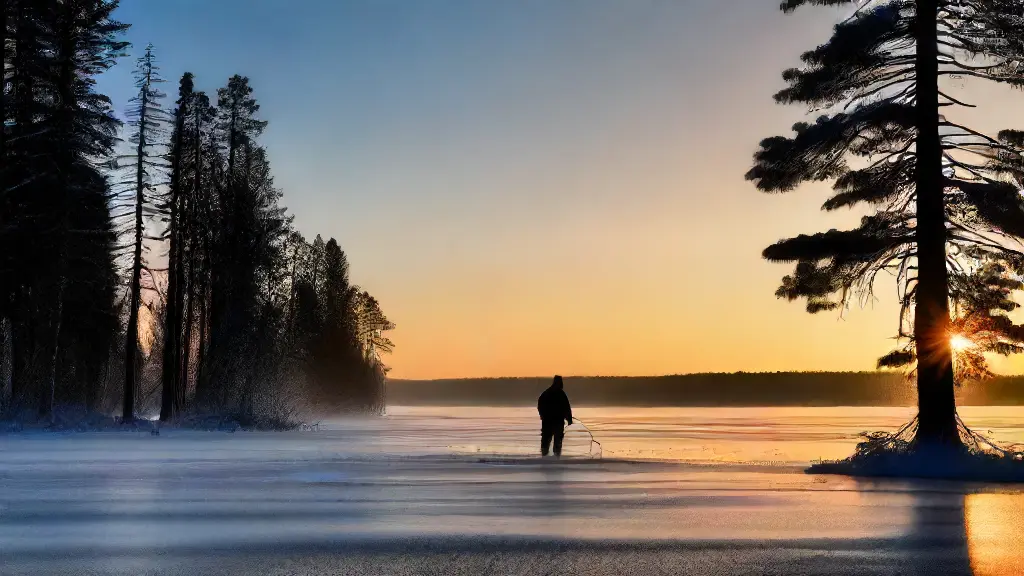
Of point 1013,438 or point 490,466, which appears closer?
point 490,466

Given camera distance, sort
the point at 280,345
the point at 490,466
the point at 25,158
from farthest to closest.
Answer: the point at 280,345, the point at 25,158, the point at 490,466

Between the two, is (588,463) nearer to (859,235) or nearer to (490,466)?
(490,466)

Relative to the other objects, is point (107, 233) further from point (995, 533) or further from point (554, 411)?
point (995, 533)

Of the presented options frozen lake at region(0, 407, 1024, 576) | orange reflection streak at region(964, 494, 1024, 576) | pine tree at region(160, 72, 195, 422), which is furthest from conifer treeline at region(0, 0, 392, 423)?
orange reflection streak at region(964, 494, 1024, 576)

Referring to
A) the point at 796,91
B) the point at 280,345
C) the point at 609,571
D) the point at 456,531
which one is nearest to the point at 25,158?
the point at 280,345

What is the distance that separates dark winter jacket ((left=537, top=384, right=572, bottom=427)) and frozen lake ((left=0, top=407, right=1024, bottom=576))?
1.61 metres

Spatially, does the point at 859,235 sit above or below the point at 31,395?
above

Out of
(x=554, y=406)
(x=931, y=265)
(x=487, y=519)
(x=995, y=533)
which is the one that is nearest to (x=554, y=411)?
(x=554, y=406)

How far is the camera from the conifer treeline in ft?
127

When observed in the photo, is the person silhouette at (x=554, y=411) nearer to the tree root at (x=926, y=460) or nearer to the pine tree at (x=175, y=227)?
the tree root at (x=926, y=460)

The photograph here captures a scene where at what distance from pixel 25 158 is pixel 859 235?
31.4 meters

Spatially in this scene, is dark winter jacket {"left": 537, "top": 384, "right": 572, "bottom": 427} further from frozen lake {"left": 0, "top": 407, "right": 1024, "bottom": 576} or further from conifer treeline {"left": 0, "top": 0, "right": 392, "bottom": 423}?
conifer treeline {"left": 0, "top": 0, "right": 392, "bottom": 423}

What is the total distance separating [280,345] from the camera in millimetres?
43656

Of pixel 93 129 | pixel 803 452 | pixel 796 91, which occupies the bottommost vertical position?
pixel 803 452
